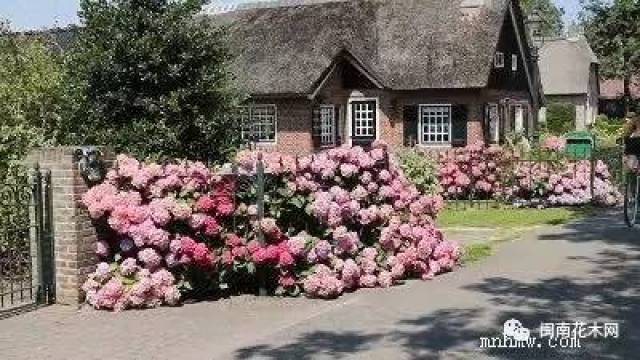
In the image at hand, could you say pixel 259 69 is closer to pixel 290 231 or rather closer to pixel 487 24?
pixel 487 24

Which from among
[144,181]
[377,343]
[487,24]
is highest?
[487,24]

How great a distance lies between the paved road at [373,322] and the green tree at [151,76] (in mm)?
7284

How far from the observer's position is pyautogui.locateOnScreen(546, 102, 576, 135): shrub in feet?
193

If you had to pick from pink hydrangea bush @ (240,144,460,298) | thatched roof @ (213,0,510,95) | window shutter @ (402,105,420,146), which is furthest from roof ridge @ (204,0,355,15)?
pink hydrangea bush @ (240,144,460,298)

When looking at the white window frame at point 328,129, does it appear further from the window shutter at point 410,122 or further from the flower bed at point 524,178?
the flower bed at point 524,178

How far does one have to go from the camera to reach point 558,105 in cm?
6012

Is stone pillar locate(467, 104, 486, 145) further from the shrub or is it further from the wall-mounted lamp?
the shrub

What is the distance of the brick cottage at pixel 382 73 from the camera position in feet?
105

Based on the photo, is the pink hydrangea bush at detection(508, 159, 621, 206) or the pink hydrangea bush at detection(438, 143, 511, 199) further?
the pink hydrangea bush at detection(438, 143, 511, 199)

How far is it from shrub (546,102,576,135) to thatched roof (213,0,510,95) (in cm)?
2729

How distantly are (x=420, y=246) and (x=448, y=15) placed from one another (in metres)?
25.1

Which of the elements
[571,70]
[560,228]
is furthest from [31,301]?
[571,70]

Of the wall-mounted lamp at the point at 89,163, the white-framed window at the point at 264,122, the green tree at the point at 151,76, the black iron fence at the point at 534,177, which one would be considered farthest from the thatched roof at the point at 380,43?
the wall-mounted lamp at the point at 89,163

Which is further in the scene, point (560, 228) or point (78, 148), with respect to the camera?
point (560, 228)
